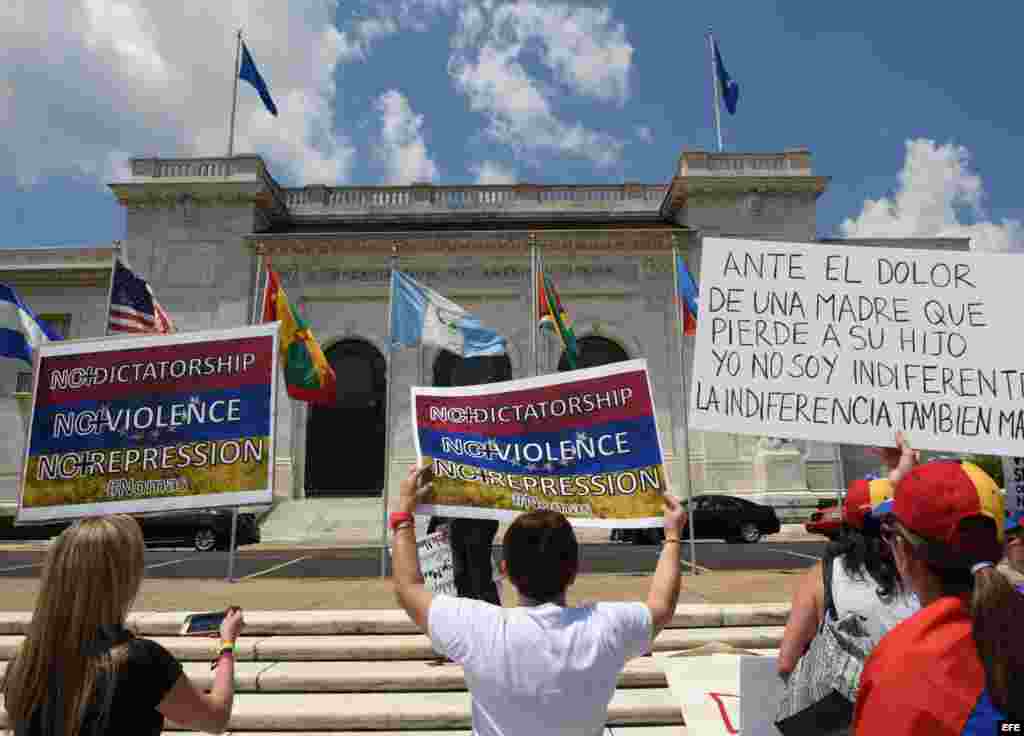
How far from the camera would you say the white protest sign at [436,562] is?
4906 mm

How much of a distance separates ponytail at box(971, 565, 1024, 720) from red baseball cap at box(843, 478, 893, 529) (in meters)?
1.34

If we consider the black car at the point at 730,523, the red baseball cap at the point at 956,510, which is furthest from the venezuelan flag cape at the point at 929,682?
the black car at the point at 730,523

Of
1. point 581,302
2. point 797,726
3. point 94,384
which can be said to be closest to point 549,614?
point 797,726

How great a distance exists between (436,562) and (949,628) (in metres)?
4.03

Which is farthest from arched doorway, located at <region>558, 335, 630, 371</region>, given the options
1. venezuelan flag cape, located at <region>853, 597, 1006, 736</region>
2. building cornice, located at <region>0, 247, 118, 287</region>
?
venezuelan flag cape, located at <region>853, 597, 1006, 736</region>

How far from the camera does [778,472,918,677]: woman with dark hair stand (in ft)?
7.63

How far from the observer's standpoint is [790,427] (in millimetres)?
4398

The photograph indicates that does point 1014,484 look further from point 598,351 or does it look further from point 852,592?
point 598,351

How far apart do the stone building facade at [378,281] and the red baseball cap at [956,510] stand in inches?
971

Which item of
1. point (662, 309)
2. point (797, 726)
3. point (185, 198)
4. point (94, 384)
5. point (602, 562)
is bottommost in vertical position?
point (602, 562)

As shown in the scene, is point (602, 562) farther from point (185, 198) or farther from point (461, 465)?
point (185, 198)

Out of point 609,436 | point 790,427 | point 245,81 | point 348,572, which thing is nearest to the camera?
point 790,427

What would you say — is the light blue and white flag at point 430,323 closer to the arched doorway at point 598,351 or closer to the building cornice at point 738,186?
the arched doorway at point 598,351

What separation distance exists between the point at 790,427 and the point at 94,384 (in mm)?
5961
